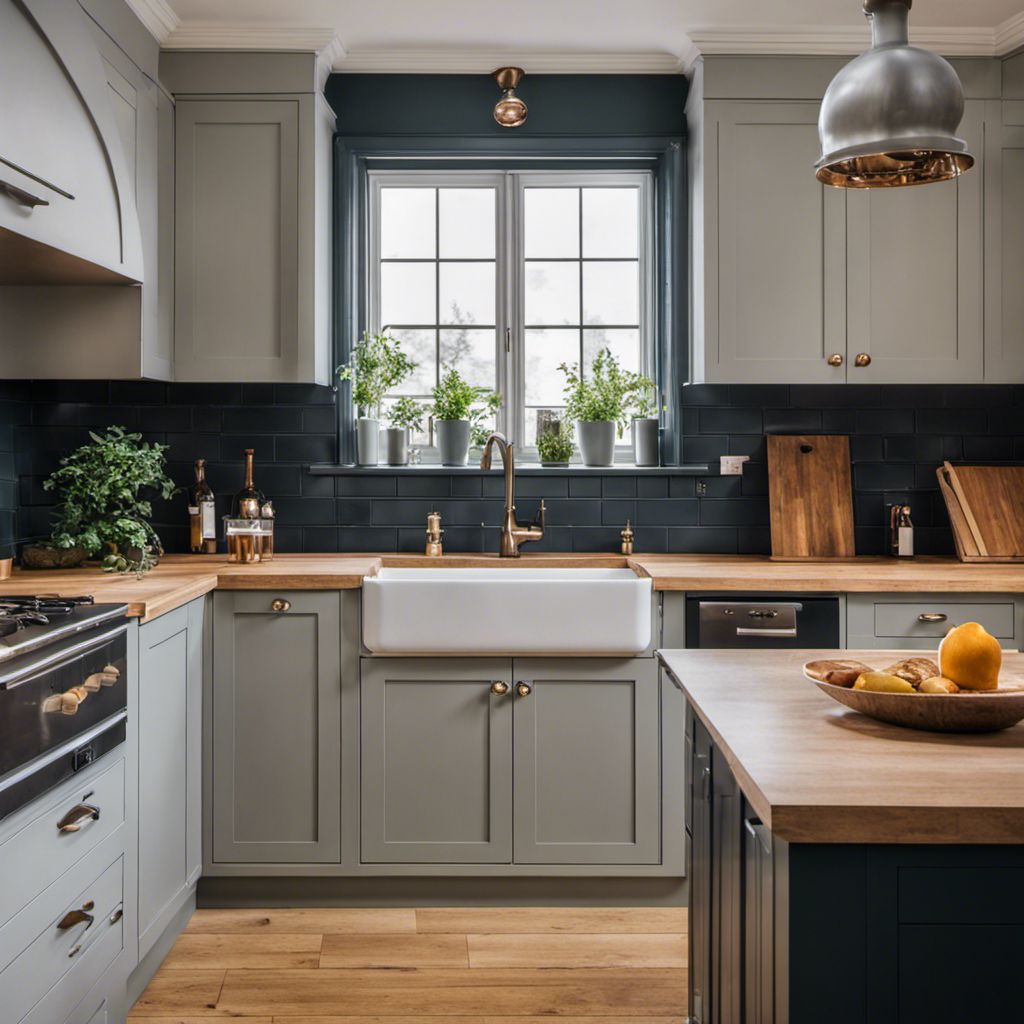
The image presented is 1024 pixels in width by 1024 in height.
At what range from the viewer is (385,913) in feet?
8.77

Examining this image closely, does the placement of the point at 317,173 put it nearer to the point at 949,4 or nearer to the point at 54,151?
the point at 54,151

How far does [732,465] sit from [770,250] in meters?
0.74

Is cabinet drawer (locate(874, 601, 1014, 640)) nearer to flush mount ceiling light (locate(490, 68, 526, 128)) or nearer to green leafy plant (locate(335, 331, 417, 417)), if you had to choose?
green leafy plant (locate(335, 331, 417, 417))

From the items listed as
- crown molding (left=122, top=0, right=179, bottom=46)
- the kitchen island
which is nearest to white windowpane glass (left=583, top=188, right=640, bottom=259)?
crown molding (left=122, top=0, right=179, bottom=46)

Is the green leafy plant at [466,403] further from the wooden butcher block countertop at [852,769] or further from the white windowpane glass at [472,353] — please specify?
the wooden butcher block countertop at [852,769]

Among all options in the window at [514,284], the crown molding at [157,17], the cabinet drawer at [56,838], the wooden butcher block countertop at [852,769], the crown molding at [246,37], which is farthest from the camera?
the window at [514,284]

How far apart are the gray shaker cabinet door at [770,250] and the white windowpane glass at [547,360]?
629 mm

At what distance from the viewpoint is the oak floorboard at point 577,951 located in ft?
7.82

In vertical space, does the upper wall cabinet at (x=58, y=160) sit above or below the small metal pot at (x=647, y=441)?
above

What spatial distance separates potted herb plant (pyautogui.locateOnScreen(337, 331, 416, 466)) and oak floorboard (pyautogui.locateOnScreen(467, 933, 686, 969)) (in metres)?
1.62

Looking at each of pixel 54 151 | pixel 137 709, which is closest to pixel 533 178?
pixel 54 151

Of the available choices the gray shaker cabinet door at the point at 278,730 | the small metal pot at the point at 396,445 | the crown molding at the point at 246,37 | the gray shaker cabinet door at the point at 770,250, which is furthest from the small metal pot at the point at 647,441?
the crown molding at the point at 246,37

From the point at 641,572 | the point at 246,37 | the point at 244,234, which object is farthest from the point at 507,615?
the point at 246,37

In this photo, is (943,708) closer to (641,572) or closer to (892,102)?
(892,102)
